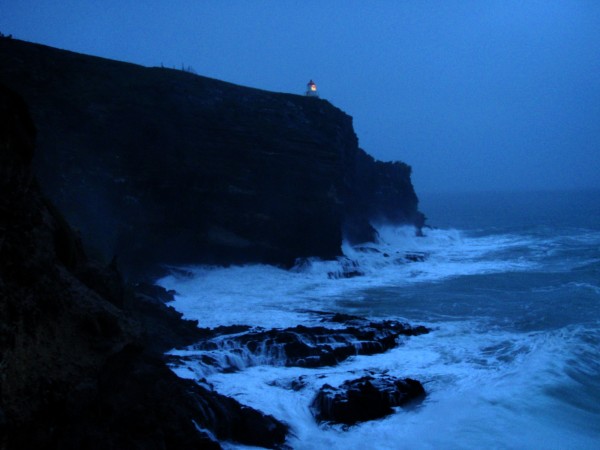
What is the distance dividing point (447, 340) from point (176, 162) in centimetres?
2034

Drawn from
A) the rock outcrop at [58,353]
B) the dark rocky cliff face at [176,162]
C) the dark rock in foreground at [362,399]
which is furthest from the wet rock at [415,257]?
the rock outcrop at [58,353]

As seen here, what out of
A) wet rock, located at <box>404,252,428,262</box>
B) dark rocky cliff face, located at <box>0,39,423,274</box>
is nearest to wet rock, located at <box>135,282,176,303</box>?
dark rocky cliff face, located at <box>0,39,423,274</box>

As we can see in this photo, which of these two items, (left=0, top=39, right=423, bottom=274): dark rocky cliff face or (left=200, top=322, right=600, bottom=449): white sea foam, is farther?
(left=0, top=39, right=423, bottom=274): dark rocky cliff face

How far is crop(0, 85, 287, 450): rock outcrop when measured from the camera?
5.19 metres

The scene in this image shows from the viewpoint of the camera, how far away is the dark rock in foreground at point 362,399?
1028 centimetres

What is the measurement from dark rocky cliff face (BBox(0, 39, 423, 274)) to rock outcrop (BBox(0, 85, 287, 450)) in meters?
18.9

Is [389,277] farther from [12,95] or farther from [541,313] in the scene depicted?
[12,95]

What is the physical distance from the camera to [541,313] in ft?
62.0

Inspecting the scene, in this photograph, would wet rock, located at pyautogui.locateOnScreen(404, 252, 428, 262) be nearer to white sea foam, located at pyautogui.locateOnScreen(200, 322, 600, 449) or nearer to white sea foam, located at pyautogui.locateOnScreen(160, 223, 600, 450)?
white sea foam, located at pyautogui.locateOnScreen(160, 223, 600, 450)

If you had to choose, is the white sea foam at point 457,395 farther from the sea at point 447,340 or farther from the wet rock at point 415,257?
the wet rock at point 415,257

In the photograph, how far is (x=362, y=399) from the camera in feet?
34.7

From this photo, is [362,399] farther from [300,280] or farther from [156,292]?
[300,280]

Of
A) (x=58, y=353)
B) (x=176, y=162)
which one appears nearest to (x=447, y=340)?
(x=58, y=353)

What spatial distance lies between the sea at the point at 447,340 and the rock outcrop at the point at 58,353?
3409 millimetres
